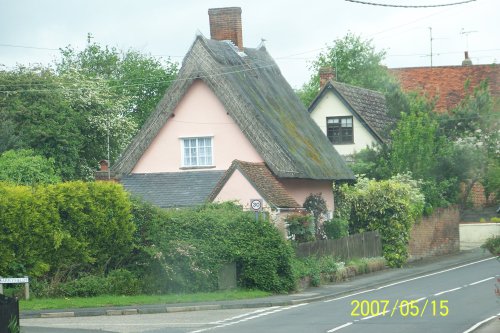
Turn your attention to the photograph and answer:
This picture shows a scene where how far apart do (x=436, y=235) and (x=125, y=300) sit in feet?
80.3

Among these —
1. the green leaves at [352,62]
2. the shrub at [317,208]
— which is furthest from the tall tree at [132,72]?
the shrub at [317,208]

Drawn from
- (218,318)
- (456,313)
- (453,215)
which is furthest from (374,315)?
(453,215)

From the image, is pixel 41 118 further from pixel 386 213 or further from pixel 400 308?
pixel 400 308

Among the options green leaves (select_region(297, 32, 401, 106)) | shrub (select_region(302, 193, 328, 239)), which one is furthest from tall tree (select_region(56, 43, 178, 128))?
shrub (select_region(302, 193, 328, 239))

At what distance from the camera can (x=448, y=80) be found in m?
66.4

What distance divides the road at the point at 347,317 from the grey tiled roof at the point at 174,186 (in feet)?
31.8

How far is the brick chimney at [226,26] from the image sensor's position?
154ft

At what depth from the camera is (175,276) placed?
102ft

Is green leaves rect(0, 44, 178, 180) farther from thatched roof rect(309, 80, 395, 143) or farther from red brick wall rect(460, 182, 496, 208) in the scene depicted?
red brick wall rect(460, 182, 496, 208)

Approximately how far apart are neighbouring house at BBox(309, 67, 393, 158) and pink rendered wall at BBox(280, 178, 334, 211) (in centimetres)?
1115

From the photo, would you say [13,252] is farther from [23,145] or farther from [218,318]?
[23,145]

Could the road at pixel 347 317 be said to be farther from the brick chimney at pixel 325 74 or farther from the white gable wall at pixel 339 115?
the brick chimney at pixel 325 74

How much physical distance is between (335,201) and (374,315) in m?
21.2

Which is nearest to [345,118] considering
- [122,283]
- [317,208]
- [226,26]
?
[226,26]
